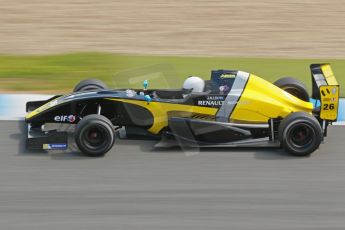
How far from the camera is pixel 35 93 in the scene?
11.7m

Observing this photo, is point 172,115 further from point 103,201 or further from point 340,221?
point 340,221

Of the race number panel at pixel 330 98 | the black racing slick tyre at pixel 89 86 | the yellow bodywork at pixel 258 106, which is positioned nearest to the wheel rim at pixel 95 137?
the black racing slick tyre at pixel 89 86

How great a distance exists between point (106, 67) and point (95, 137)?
5004mm

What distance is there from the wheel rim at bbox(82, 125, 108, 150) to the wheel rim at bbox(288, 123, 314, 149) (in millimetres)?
2086

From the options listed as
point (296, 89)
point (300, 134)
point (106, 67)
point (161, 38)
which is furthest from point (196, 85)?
point (161, 38)

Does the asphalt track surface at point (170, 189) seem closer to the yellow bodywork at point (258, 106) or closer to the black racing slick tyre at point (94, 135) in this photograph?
the black racing slick tyre at point (94, 135)

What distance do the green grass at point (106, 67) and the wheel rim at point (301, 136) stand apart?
3431 mm

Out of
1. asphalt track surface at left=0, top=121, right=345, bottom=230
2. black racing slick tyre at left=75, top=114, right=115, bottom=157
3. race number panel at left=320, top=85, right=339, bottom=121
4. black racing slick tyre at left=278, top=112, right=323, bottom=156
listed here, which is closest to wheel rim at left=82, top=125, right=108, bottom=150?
black racing slick tyre at left=75, top=114, right=115, bottom=157

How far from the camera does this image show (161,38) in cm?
1589

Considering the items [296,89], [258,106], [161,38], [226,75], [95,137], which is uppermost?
[161,38]

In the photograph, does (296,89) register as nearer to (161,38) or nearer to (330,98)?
(330,98)

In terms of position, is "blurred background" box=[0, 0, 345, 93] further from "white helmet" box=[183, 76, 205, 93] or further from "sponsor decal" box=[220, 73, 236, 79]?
"sponsor decal" box=[220, 73, 236, 79]

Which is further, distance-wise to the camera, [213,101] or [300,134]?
[213,101]

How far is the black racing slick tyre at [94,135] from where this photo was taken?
8.38m
